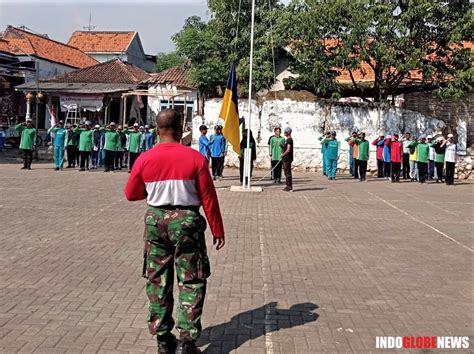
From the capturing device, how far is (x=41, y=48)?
119 feet

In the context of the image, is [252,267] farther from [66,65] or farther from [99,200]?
[66,65]

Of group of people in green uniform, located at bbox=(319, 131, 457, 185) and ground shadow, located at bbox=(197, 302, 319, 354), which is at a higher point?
group of people in green uniform, located at bbox=(319, 131, 457, 185)

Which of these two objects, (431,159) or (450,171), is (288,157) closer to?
(450,171)

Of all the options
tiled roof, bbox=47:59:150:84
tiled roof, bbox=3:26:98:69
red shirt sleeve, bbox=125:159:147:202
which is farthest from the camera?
tiled roof, bbox=3:26:98:69

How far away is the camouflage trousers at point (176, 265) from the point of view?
4.04 metres

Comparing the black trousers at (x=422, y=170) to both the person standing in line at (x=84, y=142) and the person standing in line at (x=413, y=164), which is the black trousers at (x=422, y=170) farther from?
the person standing in line at (x=84, y=142)

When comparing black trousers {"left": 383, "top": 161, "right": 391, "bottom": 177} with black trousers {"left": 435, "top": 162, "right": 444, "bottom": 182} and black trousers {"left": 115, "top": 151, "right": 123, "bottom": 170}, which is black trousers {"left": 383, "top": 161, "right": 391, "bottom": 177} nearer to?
black trousers {"left": 435, "top": 162, "right": 444, "bottom": 182}

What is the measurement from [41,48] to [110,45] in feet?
49.6

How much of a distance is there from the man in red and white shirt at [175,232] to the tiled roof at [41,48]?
104 ft

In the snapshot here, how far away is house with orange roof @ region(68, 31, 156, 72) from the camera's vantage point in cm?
4966

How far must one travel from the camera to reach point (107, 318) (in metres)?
4.86

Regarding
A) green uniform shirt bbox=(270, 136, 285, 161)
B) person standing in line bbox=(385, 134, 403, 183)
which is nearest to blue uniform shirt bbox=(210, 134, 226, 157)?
green uniform shirt bbox=(270, 136, 285, 161)

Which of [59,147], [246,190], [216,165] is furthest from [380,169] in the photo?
[59,147]

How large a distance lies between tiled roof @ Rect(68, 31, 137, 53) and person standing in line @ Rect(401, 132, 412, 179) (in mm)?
34076
